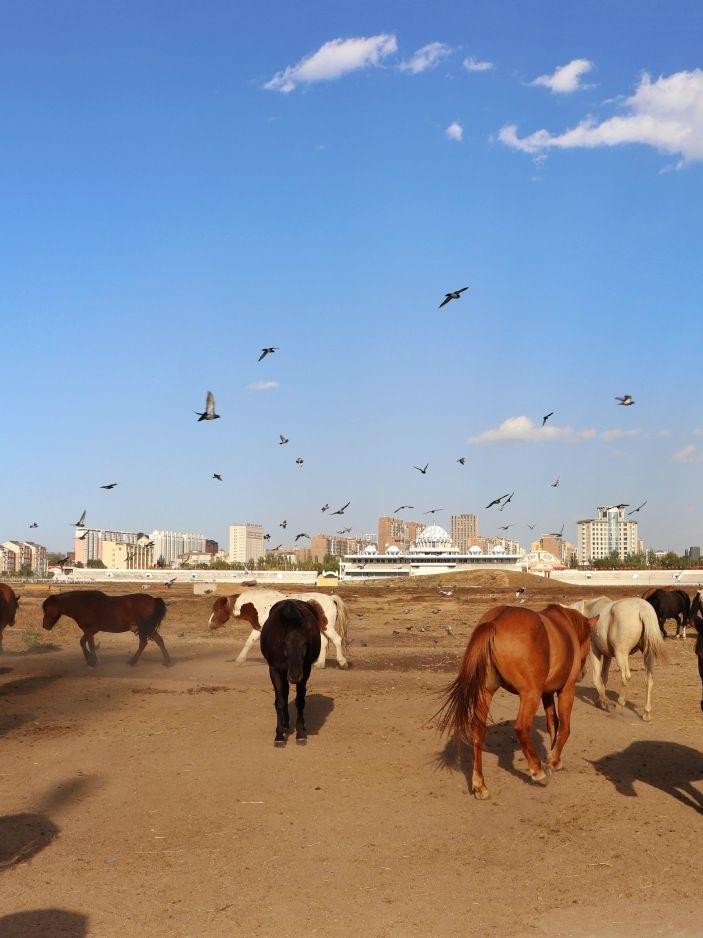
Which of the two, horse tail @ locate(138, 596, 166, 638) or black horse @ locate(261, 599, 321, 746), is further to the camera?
horse tail @ locate(138, 596, 166, 638)

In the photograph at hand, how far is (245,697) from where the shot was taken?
17266 mm

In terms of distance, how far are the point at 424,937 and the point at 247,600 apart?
14.3 metres

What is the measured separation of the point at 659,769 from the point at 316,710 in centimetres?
632

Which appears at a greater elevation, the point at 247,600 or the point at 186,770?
the point at 247,600

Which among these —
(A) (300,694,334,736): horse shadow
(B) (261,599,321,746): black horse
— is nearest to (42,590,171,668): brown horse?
(A) (300,694,334,736): horse shadow

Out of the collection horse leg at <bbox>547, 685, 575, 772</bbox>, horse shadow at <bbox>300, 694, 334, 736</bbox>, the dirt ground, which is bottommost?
horse shadow at <bbox>300, 694, 334, 736</bbox>

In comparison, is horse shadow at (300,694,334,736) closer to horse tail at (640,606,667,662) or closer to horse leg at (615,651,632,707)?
horse leg at (615,651,632,707)

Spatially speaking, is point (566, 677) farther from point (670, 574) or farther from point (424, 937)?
point (670, 574)

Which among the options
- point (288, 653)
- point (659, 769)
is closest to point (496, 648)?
point (659, 769)

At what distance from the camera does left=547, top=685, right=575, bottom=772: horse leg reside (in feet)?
38.0

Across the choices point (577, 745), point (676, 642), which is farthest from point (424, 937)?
point (676, 642)

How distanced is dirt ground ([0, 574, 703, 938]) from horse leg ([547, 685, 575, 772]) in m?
0.18

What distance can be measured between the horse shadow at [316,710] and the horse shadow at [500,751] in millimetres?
2433

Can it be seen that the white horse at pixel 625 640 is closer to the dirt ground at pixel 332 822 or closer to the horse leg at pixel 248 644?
the dirt ground at pixel 332 822
